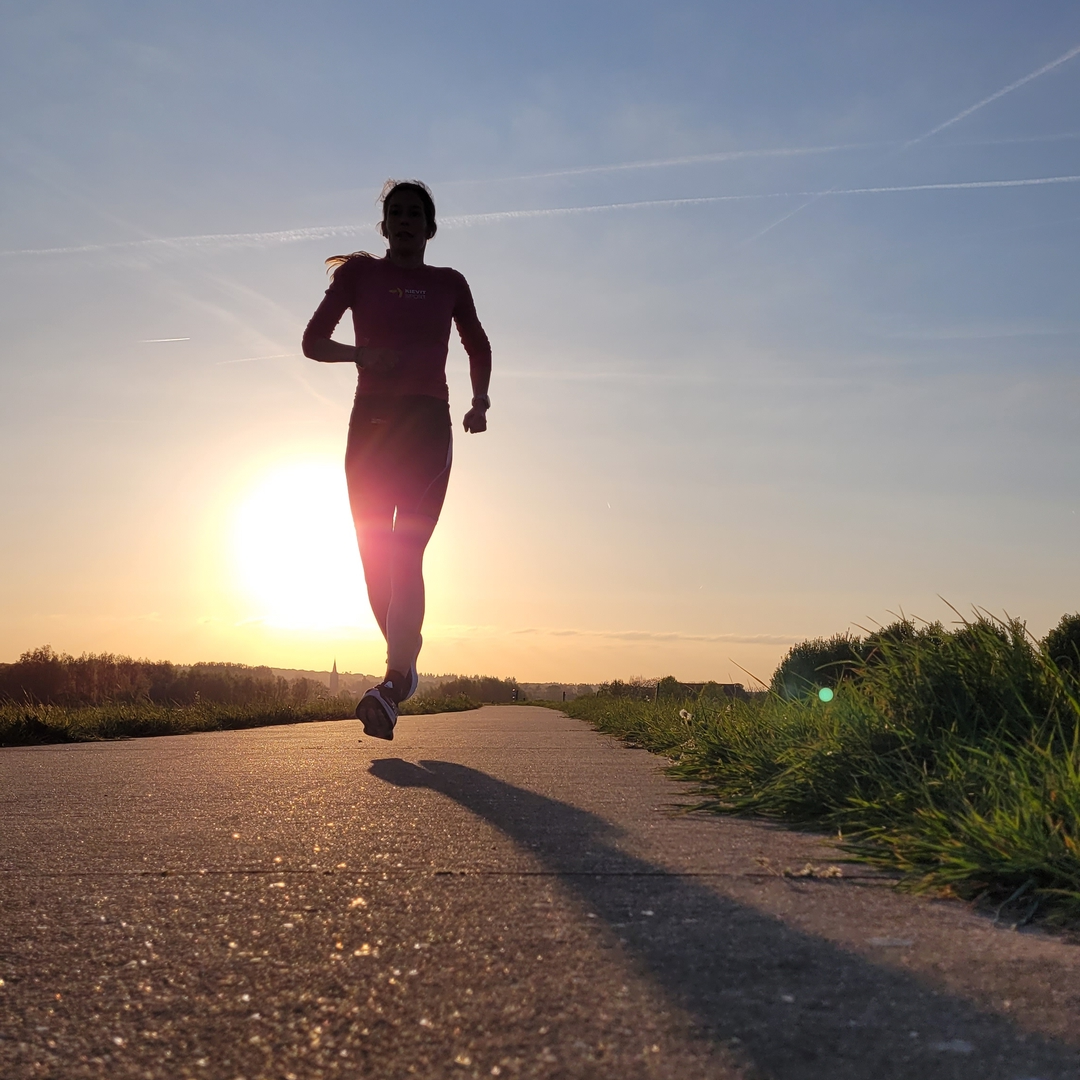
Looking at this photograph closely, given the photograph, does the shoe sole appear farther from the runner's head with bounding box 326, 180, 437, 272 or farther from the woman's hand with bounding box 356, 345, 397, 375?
the runner's head with bounding box 326, 180, 437, 272

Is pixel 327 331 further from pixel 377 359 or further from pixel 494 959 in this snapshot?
pixel 494 959

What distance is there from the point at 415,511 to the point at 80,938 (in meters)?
3.27

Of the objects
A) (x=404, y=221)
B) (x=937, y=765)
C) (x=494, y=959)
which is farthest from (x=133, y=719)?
(x=494, y=959)

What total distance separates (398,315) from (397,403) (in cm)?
46

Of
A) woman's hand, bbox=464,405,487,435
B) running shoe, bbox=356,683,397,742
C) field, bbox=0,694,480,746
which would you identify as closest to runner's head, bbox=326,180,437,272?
woman's hand, bbox=464,405,487,435

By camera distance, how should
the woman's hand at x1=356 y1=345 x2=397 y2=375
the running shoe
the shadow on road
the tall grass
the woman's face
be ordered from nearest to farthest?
the shadow on road, the tall grass, the running shoe, the woman's hand at x1=356 y1=345 x2=397 y2=375, the woman's face

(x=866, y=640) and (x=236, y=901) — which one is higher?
(x=866, y=640)

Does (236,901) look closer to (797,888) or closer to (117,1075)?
(117,1075)

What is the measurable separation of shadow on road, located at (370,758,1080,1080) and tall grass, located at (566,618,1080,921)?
52cm

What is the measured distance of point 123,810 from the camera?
2.94m

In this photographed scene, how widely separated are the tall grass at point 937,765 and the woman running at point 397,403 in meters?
1.52

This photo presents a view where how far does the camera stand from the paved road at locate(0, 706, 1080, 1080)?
1.07 m

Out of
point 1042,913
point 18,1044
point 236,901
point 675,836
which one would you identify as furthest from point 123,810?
point 1042,913

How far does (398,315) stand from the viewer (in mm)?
4824
